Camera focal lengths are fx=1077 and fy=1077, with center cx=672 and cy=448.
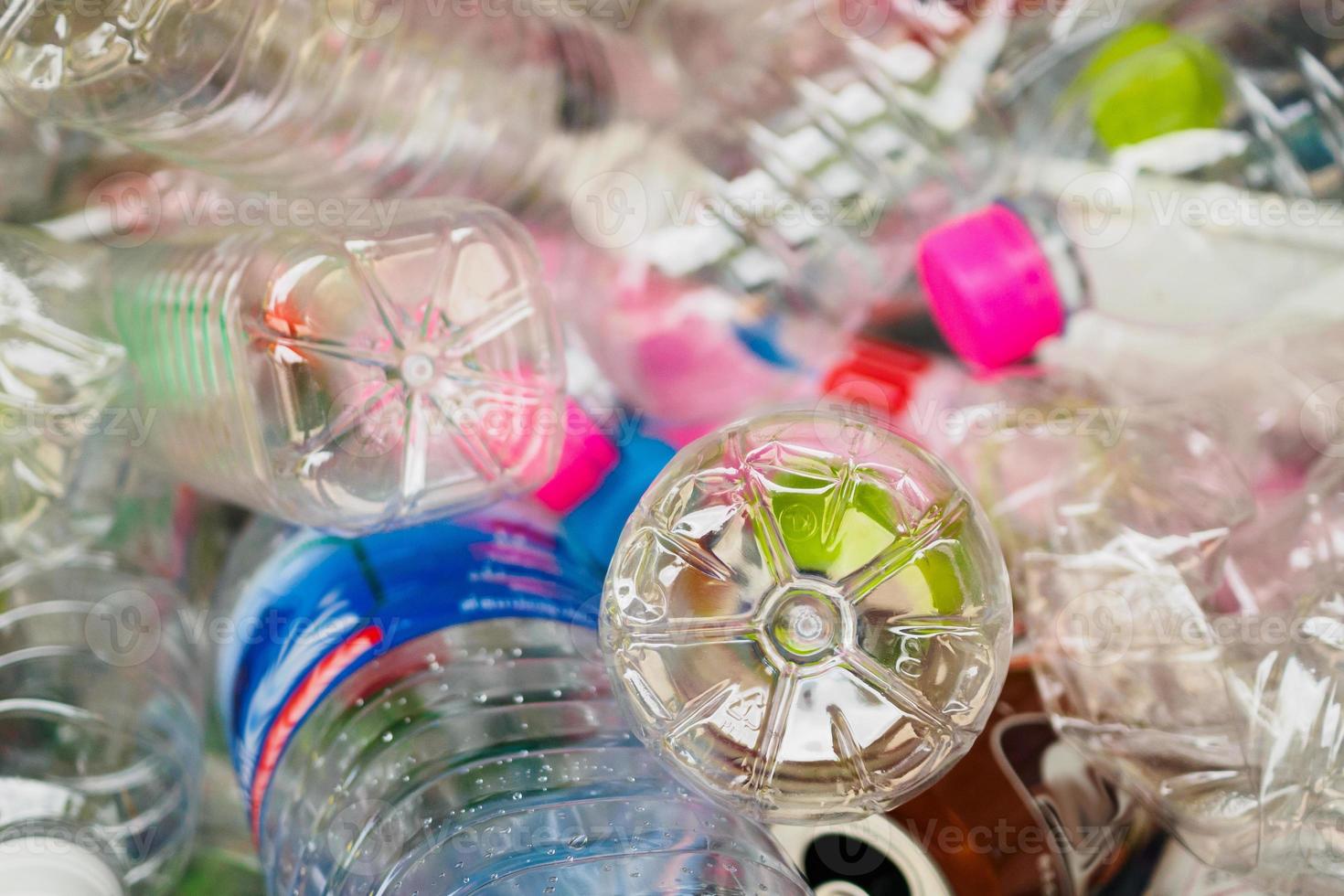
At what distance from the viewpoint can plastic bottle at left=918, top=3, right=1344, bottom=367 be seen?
0.83 metres

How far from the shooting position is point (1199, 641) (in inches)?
31.4

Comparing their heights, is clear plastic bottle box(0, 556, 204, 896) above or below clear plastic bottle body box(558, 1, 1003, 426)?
below

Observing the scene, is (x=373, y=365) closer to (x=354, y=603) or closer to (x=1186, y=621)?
(x=354, y=603)

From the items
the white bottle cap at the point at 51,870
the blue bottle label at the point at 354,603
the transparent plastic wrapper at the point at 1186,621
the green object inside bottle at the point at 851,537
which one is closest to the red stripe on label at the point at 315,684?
the blue bottle label at the point at 354,603

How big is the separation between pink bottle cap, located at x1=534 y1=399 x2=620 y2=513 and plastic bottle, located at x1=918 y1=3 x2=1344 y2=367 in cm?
28

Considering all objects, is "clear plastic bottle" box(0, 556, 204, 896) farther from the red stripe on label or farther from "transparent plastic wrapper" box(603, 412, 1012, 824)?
"transparent plastic wrapper" box(603, 412, 1012, 824)

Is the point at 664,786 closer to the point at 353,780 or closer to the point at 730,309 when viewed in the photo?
the point at 353,780

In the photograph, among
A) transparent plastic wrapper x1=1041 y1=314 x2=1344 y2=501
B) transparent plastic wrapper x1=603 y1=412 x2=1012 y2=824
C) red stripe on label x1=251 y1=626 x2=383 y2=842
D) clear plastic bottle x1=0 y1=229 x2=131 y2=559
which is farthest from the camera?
transparent plastic wrapper x1=1041 y1=314 x2=1344 y2=501

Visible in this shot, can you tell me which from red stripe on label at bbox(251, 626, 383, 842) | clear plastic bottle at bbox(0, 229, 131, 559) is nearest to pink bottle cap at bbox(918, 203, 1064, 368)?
red stripe on label at bbox(251, 626, 383, 842)

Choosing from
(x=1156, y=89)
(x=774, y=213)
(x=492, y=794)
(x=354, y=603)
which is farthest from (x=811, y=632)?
(x=1156, y=89)

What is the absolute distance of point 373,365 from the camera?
2.33ft

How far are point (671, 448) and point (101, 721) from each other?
50 cm

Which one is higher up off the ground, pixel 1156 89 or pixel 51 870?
pixel 1156 89

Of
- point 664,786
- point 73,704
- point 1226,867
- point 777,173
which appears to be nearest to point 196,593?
point 73,704
